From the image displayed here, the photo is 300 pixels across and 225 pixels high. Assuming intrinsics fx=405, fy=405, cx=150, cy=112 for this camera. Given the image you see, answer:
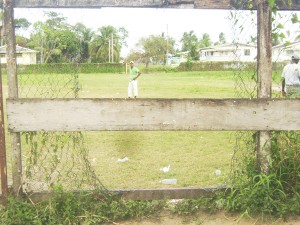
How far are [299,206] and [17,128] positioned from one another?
9.27 ft

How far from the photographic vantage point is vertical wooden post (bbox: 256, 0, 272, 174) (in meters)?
4.02

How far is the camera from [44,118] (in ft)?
13.0

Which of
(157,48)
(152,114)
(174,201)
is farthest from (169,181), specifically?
(157,48)

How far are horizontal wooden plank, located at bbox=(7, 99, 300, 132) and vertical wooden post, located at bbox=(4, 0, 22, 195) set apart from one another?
122 millimetres

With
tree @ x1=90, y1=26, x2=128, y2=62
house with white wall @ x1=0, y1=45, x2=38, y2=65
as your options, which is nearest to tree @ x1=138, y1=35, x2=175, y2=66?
tree @ x1=90, y1=26, x2=128, y2=62

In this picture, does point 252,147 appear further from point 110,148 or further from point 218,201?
point 110,148

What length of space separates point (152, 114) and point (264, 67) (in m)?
1.21

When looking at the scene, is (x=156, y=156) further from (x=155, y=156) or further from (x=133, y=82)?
(x=133, y=82)

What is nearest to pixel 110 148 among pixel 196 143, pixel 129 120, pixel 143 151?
pixel 143 151

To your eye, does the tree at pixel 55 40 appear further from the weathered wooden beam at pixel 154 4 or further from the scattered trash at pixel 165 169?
the scattered trash at pixel 165 169

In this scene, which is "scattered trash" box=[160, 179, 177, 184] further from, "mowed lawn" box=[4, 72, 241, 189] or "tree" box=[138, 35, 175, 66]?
"tree" box=[138, 35, 175, 66]

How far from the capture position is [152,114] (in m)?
3.98

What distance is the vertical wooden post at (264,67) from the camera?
4.02 m

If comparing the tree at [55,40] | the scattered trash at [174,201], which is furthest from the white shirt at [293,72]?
the tree at [55,40]
